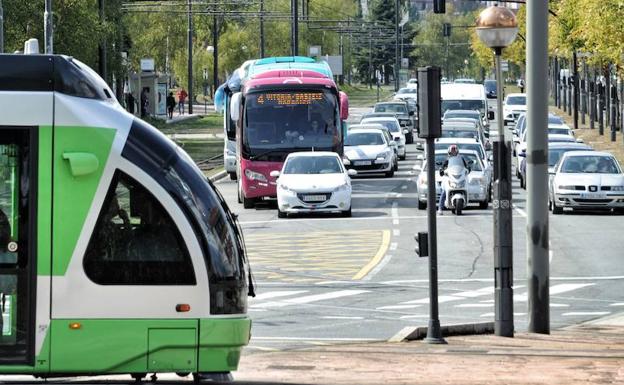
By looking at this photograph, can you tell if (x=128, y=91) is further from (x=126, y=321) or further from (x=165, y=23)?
(x=126, y=321)

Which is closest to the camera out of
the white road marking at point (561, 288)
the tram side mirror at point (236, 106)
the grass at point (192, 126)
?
the white road marking at point (561, 288)

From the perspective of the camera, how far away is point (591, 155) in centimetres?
4153

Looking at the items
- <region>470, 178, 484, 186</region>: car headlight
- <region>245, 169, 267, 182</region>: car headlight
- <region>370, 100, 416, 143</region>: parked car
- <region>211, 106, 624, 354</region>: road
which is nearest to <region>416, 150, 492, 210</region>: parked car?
<region>470, 178, 484, 186</region>: car headlight

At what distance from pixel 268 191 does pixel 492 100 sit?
84.7 meters

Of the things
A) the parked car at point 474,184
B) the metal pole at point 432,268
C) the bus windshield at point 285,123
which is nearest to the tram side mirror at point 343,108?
the bus windshield at point 285,123

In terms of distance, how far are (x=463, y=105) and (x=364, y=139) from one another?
19035 millimetres

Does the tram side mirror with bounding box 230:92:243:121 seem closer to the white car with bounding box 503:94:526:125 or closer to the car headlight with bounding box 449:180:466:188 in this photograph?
the car headlight with bounding box 449:180:466:188

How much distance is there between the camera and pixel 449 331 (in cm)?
2061

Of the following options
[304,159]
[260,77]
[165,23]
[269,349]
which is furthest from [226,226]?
[165,23]

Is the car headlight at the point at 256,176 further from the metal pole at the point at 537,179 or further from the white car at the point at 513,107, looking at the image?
the white car at the point at 513,107

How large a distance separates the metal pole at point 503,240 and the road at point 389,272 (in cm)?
145

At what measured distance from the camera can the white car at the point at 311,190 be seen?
39.6 m

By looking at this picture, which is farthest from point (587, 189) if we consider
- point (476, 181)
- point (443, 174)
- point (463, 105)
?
point (463, 105)

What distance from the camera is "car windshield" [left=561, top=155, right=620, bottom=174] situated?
4050 cm
